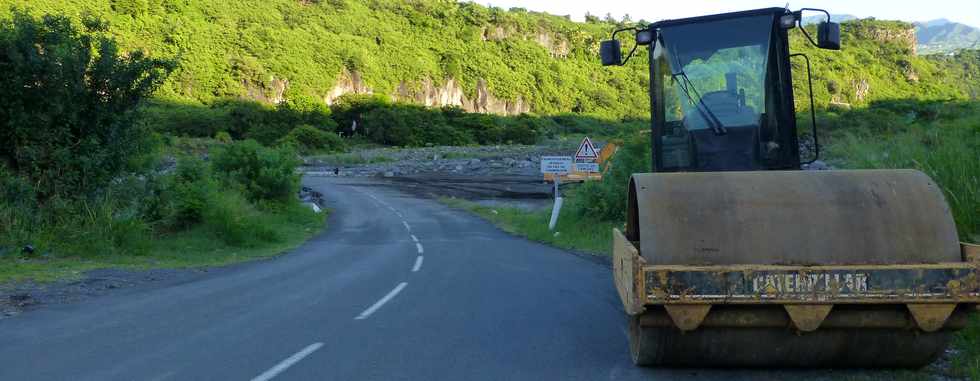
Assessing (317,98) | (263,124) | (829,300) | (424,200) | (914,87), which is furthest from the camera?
(317,98)

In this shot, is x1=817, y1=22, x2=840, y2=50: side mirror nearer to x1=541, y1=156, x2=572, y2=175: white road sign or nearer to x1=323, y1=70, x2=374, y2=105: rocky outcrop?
x1=541, y1=156, x2=572, y2=175: white road sign

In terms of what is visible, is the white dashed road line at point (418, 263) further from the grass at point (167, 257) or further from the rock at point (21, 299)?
the rock at point (21, 299)

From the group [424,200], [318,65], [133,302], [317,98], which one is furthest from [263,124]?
[133,302]

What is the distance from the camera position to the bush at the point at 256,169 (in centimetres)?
2945

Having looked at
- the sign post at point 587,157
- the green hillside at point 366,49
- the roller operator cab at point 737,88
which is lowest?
the sign post at point 587,157

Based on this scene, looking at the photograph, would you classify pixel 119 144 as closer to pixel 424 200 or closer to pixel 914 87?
pixel 424 200

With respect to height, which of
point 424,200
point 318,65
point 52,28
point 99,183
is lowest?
point 424,200

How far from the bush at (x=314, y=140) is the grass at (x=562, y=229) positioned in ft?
210

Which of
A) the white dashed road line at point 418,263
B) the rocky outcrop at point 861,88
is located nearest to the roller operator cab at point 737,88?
the white dashed road line at point 418,263

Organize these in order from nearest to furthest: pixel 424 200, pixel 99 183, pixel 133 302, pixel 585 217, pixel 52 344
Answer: pixel 52 344 → pixel 133 302 → pixel 99 183 → pixel 585 217 → pixel 424 200

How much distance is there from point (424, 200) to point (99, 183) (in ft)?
80.5

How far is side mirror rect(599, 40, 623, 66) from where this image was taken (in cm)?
867

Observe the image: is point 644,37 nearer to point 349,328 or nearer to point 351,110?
point 349,328

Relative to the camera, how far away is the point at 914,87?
175 ft
